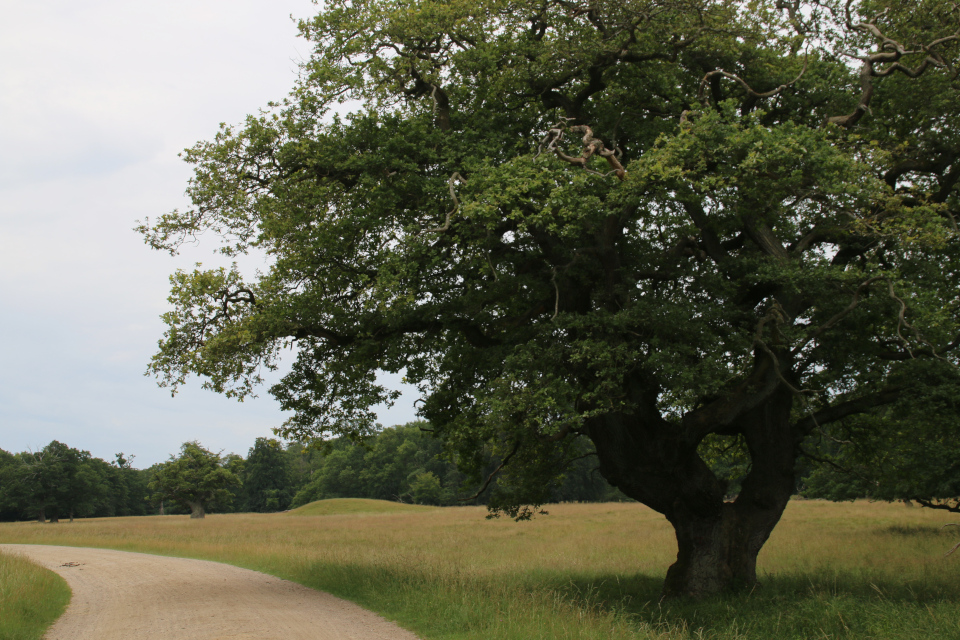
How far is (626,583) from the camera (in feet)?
52.0

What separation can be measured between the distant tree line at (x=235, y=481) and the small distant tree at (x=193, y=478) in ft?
0.38

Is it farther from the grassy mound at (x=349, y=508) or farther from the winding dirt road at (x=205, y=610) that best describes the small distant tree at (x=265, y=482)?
the winding dirt road at (x=205, y=610)

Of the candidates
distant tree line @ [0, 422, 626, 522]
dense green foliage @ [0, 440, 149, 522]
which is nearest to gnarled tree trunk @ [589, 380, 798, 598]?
distant tree line @ [0, 422, 626, 522]

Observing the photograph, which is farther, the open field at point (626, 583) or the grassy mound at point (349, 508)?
the grassy mound at point (349, 508)

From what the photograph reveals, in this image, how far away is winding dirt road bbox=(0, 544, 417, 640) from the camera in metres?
8.70

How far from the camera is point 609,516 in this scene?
4459 cm

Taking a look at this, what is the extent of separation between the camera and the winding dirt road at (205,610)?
8.70 m

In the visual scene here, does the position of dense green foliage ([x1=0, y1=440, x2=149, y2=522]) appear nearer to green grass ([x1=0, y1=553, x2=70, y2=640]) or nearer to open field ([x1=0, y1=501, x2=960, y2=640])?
open field ([x1=0, y1=501, x2=960, y2=640])

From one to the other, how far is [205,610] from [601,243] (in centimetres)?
968

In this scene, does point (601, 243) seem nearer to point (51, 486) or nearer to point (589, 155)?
point (589, 155)

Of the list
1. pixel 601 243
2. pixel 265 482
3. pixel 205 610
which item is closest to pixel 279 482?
pixel 265 482

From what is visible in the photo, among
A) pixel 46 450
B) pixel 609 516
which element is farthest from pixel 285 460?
pixel 609 516

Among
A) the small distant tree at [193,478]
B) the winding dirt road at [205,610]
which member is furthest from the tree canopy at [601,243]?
the small distant tree at [193,478]

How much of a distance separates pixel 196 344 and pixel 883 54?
14.1 m
